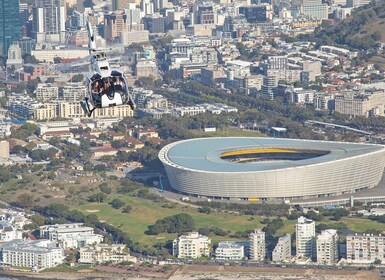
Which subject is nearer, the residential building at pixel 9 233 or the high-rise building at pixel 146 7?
the residential building at pixel 9 233

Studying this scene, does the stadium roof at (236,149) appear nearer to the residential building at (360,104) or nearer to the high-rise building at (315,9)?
the residential building at (360,104)

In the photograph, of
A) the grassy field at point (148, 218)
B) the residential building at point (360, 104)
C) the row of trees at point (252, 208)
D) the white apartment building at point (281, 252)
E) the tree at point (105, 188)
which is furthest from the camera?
the residential building at point (360, 104)

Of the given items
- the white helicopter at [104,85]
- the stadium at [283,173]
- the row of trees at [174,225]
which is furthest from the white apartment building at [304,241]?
the white helicopter at [104,85]

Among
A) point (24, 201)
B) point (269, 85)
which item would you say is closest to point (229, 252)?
point (24, 201)

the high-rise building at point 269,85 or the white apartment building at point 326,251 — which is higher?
the white apartment building at point 326,251

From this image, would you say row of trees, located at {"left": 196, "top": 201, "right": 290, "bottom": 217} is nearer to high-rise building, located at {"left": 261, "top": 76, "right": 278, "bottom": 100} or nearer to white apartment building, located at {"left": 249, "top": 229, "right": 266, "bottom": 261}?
white apartment building, located at {"left": 249, "top": 229, "right": 266, "bottom": 261}

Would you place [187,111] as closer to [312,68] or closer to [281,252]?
[312,68]
